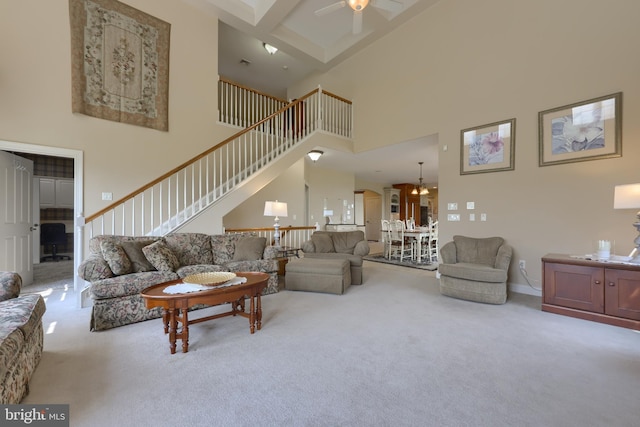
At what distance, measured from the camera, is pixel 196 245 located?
384 cm

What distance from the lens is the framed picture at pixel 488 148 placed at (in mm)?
4105

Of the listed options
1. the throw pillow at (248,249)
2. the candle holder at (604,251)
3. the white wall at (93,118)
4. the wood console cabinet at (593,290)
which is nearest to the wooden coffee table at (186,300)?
A: the throw pillow at (248,249)

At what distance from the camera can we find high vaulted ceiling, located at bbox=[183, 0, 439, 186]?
5203mm

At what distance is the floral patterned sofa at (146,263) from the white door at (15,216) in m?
2.01

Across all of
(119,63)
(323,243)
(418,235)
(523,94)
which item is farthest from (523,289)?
(119,63)

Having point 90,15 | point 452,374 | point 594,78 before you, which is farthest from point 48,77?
point 594,78

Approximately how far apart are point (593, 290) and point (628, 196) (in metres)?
1.02

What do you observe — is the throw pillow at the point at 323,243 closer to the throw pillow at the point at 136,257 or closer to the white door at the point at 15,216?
the throw pillow at the point at 136,257

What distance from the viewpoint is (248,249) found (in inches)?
158

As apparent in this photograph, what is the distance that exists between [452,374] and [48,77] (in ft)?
19.4

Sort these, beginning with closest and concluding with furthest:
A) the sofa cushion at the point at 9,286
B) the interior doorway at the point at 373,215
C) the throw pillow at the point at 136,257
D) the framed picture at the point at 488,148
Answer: the sofa cushion at the point at 9,286, the throw pillow at the point at 136,257, the framed picture at the point at 488,148, the interior doorway at the point at 373,215

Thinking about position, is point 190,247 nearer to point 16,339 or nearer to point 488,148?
point 16,339

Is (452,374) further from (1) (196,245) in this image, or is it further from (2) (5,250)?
(2) (5,250)

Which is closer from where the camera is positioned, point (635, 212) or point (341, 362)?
point (341, 362)
